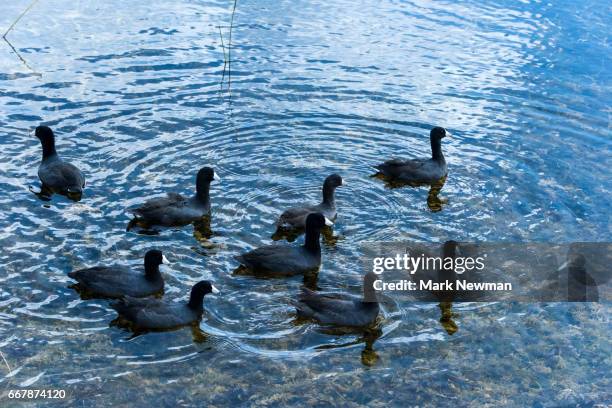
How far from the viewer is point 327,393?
8.77m

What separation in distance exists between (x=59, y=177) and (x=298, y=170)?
3.64 metres

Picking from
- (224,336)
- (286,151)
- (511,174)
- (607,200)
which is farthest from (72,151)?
(607,200)

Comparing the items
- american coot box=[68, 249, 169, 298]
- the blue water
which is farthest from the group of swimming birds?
the blue water

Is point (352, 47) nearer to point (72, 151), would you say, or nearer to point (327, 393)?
point (72, 151)

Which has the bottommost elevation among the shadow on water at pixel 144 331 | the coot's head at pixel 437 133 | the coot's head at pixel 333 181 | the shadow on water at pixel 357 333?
the shadow on water at pixel 144 331

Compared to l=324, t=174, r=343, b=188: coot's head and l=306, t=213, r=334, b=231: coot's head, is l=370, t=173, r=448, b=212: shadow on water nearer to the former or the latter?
l=324, t=174, r=343, b=188: coot's head

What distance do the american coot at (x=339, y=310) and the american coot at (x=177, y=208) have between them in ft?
8.92

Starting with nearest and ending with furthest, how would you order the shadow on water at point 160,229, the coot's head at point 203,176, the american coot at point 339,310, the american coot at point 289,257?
1. the american coot at point 339,310
2. the american coot at point 289,257
3. the shadow on water at point 160,229
4. the coot's head at point 203,176

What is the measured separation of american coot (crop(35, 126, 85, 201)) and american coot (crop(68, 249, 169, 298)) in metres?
2.53

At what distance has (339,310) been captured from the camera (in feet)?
32.5

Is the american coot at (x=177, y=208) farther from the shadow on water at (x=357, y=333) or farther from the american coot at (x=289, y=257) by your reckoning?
the shadow on water at (x=357, y=333)

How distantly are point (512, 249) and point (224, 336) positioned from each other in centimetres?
433

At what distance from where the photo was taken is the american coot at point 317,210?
1196 cm

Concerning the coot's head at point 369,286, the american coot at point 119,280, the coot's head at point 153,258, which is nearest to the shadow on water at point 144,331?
the american coot at point 119,280
